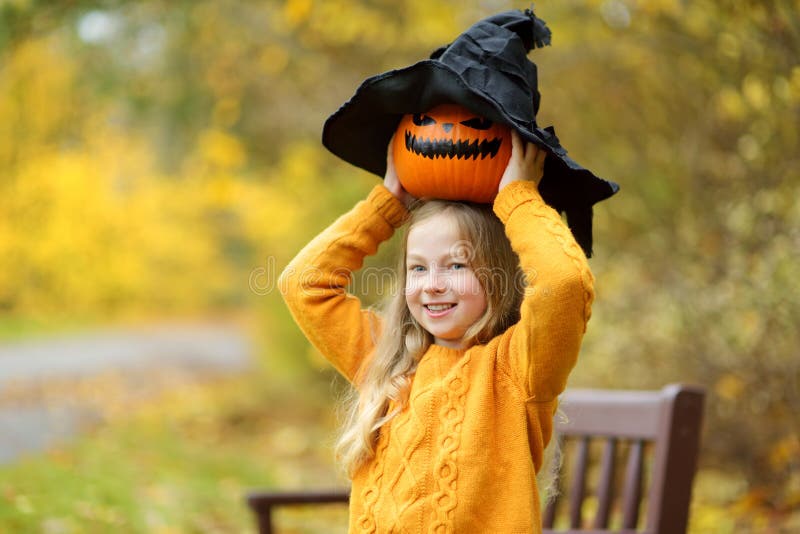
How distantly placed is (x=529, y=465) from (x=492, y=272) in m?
0.49

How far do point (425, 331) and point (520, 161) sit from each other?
1.80 feet

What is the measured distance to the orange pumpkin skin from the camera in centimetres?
201

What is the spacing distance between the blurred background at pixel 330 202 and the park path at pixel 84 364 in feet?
0.18

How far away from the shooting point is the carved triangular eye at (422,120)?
2.06 meters

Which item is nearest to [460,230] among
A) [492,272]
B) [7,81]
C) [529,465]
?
[492,272]

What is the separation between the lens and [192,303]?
17.4m

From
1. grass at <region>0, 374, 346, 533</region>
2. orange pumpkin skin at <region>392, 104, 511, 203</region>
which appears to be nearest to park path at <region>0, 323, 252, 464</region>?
grass at <region>0, 374, 346, 533</region>

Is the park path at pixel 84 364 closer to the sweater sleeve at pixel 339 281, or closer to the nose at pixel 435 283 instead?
the sweater sleeve at pixel 339 281

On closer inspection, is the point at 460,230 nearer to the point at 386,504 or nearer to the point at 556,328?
the point at 556,328

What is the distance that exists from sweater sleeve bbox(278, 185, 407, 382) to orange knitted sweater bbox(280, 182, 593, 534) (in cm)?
24

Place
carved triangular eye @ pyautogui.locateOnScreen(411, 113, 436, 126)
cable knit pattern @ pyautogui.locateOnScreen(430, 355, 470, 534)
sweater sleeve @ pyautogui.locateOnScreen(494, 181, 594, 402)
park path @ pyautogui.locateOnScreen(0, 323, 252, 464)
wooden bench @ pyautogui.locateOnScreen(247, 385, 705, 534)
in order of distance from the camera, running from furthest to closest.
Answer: park path @ pyautogui.locateOnScreen(0, 323, 252, 464), wooden bench @ pyautogui.locateOnScreen(247, 385, 705, 534), carved triangular eye @ pyautogui.locateOnScreen(411, 113, 436, 126), cable knit pattern @ pyautogui.locateOnScreen(430, 355, 470, 534), sweater sleeve @ pyautogui.locateOnScreen(494, 181, 594, 402)

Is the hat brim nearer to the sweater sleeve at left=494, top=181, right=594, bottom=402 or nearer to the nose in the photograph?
the sweater sleeve at left=494, top=181, right=594, bottom=402

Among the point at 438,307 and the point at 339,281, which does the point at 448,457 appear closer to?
the point at 438,307

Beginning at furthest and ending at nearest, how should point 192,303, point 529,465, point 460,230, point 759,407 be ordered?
1. point 192,303
2. point 759,407
3. point 460,230
4. point 529,465
